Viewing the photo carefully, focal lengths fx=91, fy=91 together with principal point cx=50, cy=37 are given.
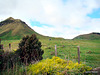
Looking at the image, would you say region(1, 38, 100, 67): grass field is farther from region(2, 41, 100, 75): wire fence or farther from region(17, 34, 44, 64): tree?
region(17, 34, 44, 64): tree

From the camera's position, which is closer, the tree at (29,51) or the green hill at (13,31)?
the tree at (29,51)

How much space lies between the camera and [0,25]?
148000 mm

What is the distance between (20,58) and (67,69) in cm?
332

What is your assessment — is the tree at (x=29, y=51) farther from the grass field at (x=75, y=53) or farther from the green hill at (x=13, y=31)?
the green hill at (x=13, y=31)

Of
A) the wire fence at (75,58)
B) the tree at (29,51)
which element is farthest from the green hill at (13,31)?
the tree at (29,51)

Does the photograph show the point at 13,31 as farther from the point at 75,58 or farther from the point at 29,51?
the point at 29,51

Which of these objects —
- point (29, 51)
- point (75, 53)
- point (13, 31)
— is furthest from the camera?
point (13, 31)

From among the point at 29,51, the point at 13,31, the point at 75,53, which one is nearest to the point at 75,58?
the point at 75,53

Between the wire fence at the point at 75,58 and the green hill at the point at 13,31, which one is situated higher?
the green hill at the point at 13,31

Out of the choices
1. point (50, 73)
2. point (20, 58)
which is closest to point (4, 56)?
point (20, 58)

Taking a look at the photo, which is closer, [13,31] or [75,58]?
[75,58]

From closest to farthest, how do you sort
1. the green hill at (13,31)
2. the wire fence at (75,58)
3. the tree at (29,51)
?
the wire fence at (75,58)
the tree at (29,51)
the green hill at (13,31)

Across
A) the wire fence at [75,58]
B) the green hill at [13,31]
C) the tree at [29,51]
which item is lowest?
the wire fence at [75,58]

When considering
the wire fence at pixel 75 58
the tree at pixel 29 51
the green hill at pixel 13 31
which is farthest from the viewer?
the green hill at pixel 13 31
